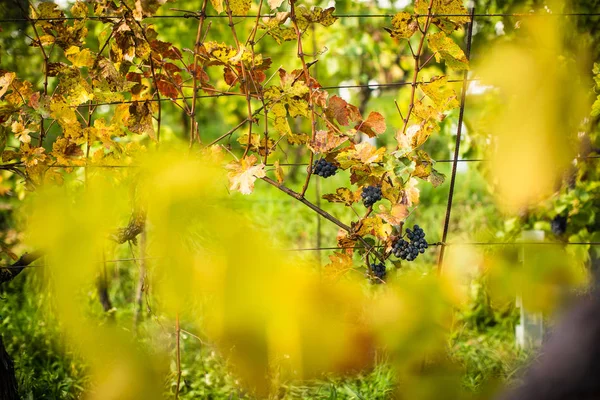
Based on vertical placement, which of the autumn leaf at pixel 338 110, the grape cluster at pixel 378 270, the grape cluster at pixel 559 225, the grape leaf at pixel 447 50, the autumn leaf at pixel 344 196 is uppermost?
the grape cluster at pixel 559 225

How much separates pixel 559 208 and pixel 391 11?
1.78 metres

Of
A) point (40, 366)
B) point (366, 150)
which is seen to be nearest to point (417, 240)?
point (366, 150)

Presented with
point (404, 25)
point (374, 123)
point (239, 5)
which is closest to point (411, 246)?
point (374, 123)

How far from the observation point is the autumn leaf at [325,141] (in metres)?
1.82

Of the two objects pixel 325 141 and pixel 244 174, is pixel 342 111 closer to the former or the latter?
pixel 325 141

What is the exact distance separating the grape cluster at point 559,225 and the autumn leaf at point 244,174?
181 centimetres

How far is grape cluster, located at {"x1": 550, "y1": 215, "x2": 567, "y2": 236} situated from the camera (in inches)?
125

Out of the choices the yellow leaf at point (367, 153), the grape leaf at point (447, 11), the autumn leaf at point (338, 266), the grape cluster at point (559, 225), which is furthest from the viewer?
the grape cluster at point (559, 225)

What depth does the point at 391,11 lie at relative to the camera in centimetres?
436

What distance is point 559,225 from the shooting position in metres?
3.18

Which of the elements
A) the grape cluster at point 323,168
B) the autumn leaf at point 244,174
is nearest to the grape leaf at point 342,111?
the grape cluster at point 323,168

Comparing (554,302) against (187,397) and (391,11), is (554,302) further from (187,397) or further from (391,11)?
(391,11)

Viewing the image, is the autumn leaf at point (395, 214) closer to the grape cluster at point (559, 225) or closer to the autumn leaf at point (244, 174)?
Result: the autumn leaf at point (244, 174)

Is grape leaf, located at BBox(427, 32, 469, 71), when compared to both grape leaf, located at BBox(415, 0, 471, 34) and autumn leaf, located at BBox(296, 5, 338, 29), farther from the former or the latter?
autumn leaf, located at BBox(296, 5, 338, 29)
